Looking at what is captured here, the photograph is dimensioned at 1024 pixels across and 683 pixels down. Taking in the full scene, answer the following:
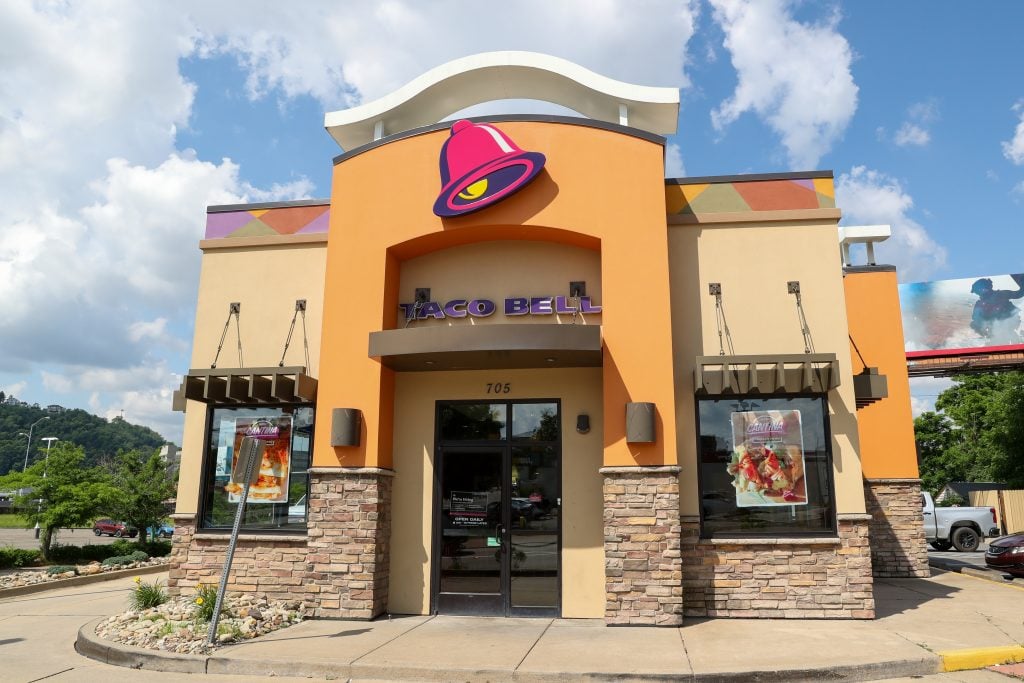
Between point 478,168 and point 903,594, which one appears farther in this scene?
point 903,594

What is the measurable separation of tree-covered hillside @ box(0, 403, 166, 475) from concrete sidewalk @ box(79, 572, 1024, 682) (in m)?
105

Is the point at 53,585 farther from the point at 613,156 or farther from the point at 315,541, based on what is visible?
the point at 613,156

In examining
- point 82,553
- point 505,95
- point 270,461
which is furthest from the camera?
point 82,553

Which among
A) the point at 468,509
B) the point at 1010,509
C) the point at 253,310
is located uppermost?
the point at 253,310

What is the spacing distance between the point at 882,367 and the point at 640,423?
7975mm

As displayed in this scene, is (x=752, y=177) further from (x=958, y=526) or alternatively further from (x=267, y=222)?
(x=958, y=526)

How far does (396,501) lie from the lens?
10.9 m

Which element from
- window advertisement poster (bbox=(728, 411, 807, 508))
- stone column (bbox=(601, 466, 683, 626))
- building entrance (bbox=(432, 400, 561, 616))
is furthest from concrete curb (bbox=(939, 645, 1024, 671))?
building entrance (bbox=(432, 400, 561, 616))

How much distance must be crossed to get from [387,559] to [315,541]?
3.67 ft

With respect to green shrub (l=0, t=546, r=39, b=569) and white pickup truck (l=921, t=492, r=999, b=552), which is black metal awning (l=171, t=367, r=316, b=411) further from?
white pickup truck (l=921, t=492, r=999, b=552)

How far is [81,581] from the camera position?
591 inches

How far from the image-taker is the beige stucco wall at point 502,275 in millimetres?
10977

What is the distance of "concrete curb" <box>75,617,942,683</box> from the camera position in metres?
7.05

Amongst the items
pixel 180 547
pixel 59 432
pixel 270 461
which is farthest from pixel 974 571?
pixel 59 432
